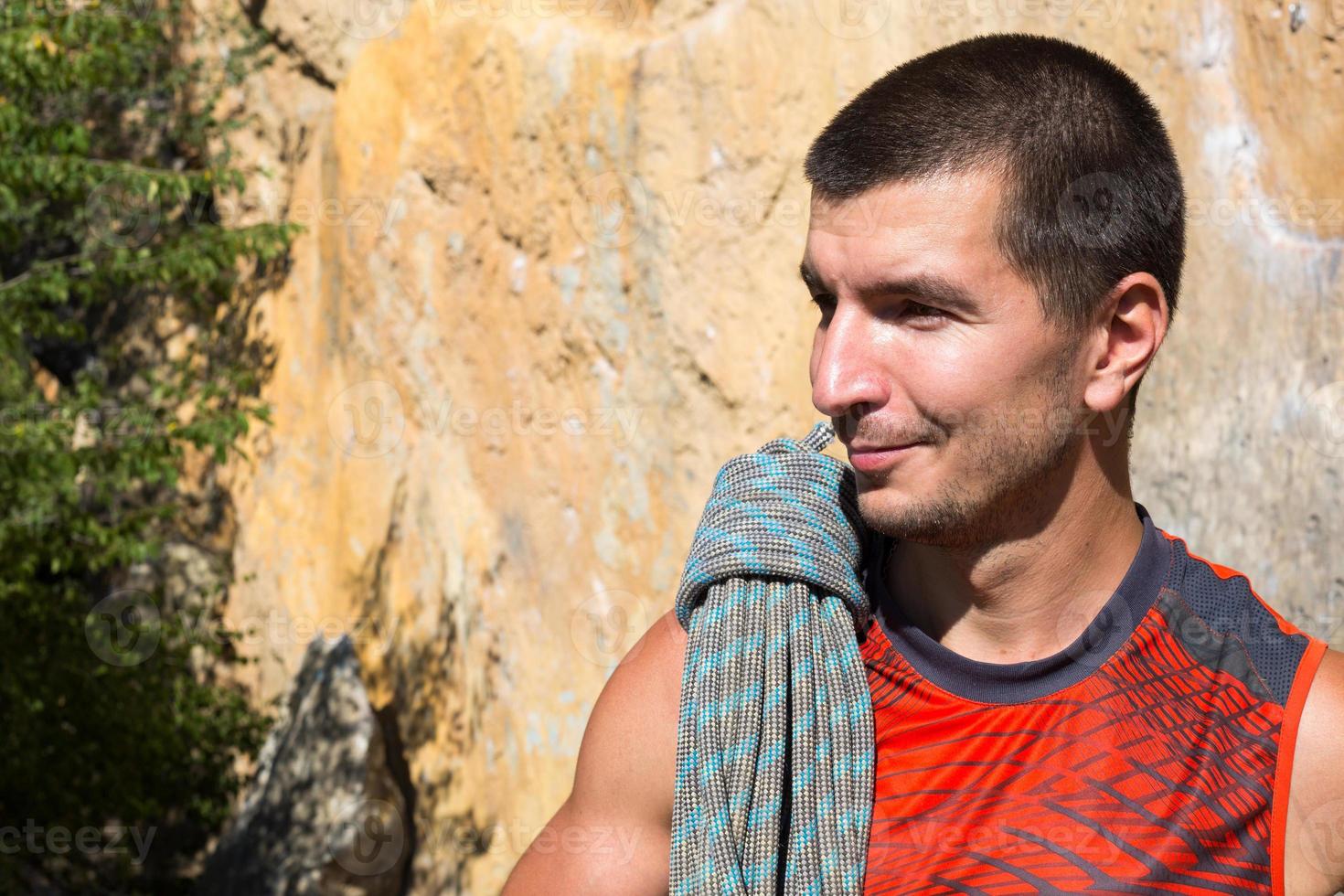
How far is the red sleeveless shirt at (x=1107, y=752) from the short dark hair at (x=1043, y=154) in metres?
0.38

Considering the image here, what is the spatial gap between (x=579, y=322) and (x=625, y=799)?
9.60 ft

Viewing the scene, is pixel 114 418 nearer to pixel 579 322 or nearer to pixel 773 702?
pixel 579 322

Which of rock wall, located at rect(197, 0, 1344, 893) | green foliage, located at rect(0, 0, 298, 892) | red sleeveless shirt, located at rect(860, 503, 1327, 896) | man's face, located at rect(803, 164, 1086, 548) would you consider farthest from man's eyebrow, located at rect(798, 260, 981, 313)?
green foliage, located at rect(0, 0, 298, 892)

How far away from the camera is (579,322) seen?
4.43 metres

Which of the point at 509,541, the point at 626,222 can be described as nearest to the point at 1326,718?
the point at 626,222

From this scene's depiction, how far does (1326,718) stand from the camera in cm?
145

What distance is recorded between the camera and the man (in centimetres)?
142

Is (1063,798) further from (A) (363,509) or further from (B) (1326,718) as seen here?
(A) (363,509)

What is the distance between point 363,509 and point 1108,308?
14.5ft

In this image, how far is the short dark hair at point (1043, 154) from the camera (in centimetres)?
149

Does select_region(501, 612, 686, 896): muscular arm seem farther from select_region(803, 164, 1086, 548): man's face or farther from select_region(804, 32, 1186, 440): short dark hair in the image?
select_region(804, 32, 1186, 440): short dark hair

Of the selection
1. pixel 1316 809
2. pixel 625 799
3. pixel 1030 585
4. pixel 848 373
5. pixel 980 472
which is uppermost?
pixel 848 373

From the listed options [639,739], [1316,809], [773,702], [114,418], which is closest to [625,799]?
[639,739]

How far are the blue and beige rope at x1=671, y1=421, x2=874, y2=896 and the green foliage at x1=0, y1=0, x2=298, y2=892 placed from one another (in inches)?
139
